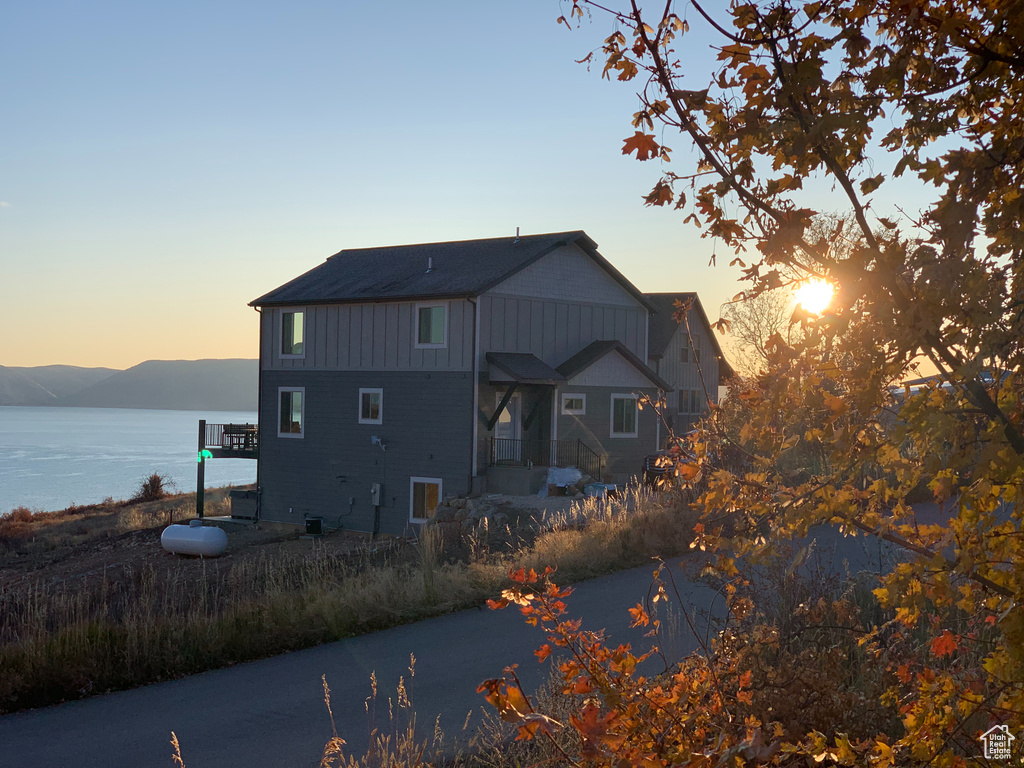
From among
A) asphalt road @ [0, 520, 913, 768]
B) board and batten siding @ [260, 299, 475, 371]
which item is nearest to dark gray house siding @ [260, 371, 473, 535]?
board and batten siding @ [260, 299, 475, 371]

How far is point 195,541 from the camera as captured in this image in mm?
24516

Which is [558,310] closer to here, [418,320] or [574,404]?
[574,404]

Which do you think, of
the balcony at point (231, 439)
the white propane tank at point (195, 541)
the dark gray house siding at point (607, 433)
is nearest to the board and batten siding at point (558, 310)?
the dark gray house siding at point (607, 433)

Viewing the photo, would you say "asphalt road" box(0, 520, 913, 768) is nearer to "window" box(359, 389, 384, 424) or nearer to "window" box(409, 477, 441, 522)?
"window" box(409, 477, 441, 522)

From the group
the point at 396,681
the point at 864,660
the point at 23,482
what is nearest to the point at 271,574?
the point at 396,681

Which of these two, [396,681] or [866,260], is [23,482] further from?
[866,260]

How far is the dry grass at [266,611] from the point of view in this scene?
27.5 feet

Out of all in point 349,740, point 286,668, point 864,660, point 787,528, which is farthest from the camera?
point 286,668

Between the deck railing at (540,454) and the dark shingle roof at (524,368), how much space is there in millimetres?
1849

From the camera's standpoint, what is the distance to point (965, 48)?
269 centimetres

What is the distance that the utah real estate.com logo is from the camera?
2.84m

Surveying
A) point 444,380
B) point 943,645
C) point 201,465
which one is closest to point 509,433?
point 444,380

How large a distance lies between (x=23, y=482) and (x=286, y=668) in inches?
2922

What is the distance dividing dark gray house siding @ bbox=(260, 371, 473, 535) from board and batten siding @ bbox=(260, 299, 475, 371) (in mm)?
318
